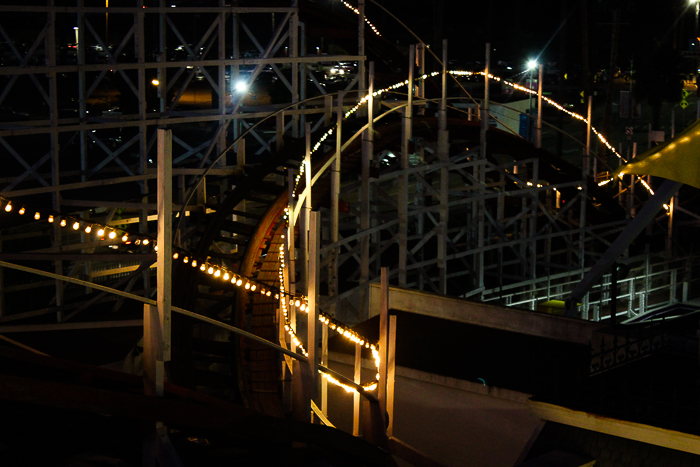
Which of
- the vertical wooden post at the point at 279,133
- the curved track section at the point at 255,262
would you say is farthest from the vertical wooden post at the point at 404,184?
the vertical wooden post at the point at 279,133

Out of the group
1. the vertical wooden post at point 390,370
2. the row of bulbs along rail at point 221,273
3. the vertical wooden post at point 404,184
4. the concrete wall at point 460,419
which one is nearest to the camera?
the row of bulbs along rail at point 221,273

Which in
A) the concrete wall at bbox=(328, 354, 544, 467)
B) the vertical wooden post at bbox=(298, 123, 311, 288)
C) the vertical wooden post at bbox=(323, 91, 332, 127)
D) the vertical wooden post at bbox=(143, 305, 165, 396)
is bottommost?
the concrete wall at bbox=(328, 354, 544, 467)

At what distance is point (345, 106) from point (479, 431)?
7073mm

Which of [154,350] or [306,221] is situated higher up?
[306,221]

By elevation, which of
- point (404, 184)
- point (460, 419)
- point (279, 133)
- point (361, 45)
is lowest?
point (460, 419)

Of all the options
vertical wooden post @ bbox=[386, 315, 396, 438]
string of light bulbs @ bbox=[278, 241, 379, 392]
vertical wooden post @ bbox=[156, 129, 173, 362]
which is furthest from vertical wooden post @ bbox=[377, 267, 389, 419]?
vertical wooden post @ bbox=[156, 129, 173, 362]

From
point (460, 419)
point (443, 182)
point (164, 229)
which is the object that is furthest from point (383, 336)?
point (443, 182)

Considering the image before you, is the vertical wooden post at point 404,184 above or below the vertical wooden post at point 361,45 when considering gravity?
below

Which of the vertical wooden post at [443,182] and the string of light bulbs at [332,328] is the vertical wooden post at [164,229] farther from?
the vertical wooden post at [443,182]

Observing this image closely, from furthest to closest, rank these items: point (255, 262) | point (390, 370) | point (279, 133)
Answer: point (279, 133) → point (255, 262) → point (390, 370)

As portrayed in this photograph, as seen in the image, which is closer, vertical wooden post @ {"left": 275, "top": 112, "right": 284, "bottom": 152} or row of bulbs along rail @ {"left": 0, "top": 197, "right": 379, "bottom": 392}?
row of bulbs along rail @ {"left": 0, "top": 197, "right": 379, "bottom": 392}

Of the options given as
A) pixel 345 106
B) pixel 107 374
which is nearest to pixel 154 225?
pixel 345 106

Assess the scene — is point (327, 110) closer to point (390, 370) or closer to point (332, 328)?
point (332, 328)

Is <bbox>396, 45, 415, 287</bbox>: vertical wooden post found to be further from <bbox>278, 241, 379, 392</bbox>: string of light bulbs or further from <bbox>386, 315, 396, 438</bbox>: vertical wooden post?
<bbox>386, 315, 396, 438</bbox>: vertical wooden post
